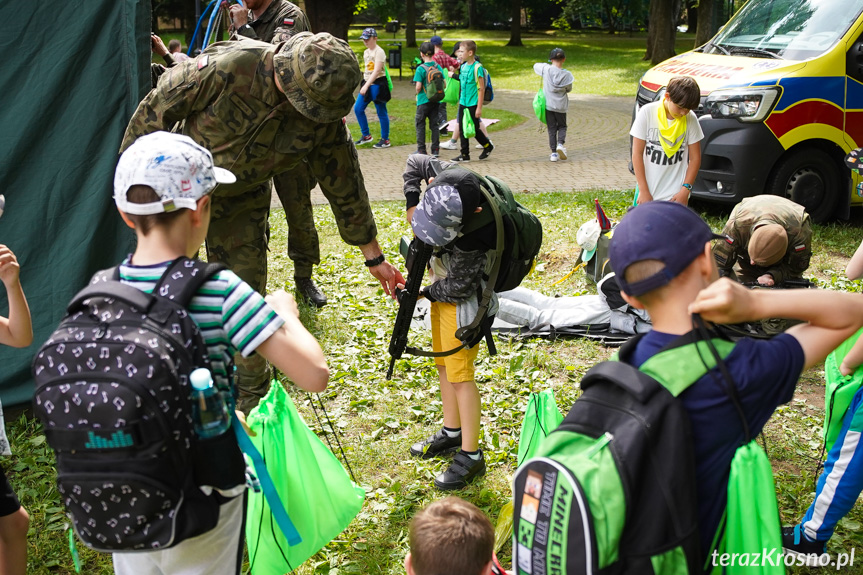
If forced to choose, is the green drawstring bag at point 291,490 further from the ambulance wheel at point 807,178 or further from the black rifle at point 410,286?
the ambulance wheel at point 807,178

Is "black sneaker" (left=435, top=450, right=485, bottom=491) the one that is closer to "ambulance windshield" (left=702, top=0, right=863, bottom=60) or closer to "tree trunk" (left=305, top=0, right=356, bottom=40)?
"ambulance windshield" (left=702, top=0, right=863, bottom=60)

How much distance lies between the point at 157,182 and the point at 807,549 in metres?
2.92

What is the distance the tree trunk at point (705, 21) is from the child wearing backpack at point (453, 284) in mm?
21338

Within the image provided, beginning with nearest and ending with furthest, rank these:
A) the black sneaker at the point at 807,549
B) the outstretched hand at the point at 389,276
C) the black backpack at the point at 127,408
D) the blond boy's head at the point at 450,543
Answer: the black backpack at the point at 127,408
the blond boy's head at the point at 450,543
the black sneaker at the point at 807,549
the outstretched hand at the point at 389,276

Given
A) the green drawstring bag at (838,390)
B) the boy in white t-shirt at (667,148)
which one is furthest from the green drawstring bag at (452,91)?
the green drawstring bag at (838,390)

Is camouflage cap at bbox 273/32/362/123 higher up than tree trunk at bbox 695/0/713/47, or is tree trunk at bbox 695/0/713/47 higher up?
camouflage cap at bbox 273/32/362/123

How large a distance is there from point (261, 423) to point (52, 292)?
8.32 feet

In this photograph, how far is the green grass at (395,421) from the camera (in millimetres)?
3557

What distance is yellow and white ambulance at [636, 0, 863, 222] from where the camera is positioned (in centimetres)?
758

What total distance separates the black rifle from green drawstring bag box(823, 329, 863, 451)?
180 cm

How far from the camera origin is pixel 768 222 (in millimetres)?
4598

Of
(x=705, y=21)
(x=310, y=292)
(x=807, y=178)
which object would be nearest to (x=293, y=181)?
(x=310, y=292)

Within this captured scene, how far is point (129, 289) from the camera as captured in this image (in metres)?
1.88

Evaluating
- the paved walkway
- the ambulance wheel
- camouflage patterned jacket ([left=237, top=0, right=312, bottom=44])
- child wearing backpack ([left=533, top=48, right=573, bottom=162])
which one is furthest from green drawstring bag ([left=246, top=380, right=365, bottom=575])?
child wearing backpack ([left=533, top=48, right=573, bottom=162])
